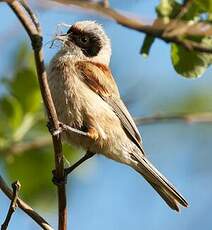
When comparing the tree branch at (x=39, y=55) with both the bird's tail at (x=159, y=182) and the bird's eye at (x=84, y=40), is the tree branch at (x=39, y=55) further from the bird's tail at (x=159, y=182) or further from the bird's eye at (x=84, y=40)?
the bird's eye at (x=84, y=40)

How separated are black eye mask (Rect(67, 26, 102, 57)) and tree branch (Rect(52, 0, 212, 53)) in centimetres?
269

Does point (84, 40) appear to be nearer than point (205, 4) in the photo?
No

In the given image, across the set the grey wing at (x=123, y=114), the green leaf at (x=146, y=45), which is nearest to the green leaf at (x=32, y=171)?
the grey wing at (x=123, y=114)

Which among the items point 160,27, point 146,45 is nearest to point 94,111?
point 146,45

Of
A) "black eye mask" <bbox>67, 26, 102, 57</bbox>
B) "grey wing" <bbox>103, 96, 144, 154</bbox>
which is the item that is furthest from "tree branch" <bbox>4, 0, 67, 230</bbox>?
"black eye mask" <bbox>67, 26, 102, 57</bbox>

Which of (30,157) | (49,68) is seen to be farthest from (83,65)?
(30,157)

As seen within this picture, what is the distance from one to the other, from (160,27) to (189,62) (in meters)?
0.52

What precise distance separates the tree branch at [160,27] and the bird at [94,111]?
212cm

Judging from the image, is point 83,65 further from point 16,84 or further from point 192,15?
point 192,15

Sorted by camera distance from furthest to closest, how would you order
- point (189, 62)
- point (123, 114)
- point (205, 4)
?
point (123, 114)
point (189, 62)
point (205, 4)

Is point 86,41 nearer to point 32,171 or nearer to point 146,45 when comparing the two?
point 32,171

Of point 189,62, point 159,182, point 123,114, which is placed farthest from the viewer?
point 159,182

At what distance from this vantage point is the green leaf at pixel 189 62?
211 centimetres

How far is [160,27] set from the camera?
1653 millimetres
